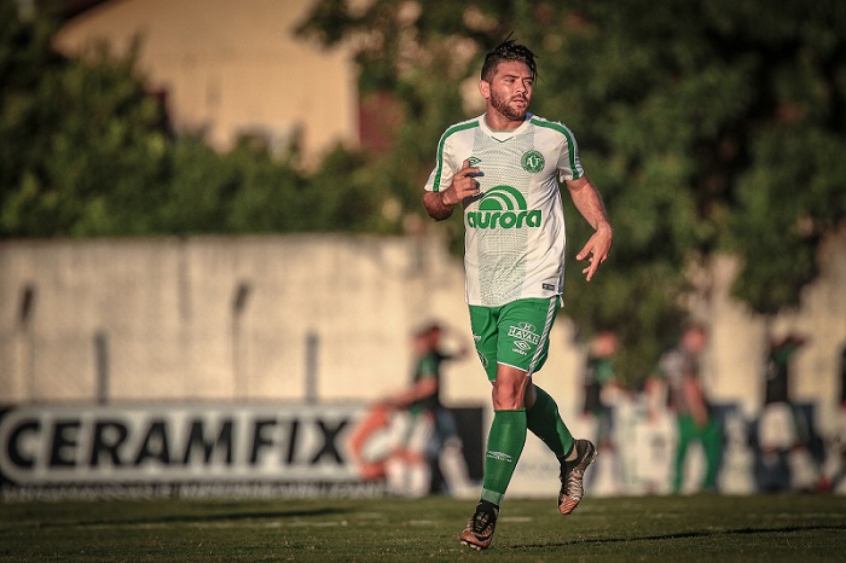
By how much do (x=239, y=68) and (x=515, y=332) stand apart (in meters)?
22.5

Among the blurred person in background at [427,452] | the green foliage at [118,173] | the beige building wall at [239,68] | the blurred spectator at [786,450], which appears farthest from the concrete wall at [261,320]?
the beige building wall at [239,68]

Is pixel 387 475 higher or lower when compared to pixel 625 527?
lower

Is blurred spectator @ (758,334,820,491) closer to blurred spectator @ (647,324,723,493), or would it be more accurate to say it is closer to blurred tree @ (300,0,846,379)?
blurred spectator @ (647,324,723,493)

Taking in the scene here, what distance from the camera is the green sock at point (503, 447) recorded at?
8594 millimetres

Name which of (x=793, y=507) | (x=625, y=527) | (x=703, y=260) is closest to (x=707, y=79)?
(x=703, y=260)

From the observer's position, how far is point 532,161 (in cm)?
873

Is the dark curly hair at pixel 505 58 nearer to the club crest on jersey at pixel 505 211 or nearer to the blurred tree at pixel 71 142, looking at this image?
the club crest on jersey at pixel 505 211

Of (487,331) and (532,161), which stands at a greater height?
(532,161)

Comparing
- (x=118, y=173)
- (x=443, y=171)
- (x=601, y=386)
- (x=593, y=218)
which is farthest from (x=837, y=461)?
(x=443, y=171)

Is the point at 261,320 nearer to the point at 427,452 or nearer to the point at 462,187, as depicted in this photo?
the point at 427,452

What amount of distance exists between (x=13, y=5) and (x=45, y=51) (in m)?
0.82

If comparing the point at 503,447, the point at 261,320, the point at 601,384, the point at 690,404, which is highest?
the point at 503,447

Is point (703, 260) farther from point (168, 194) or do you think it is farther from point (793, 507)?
point (793, 507)

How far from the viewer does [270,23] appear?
3064 cm
